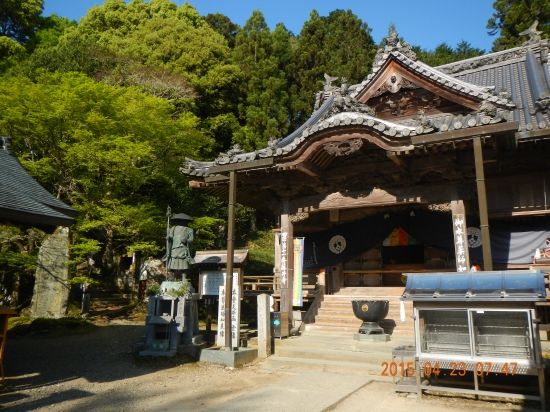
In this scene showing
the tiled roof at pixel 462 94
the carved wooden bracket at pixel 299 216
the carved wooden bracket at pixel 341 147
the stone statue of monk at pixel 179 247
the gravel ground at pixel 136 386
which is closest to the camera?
the gravel ground at pixel 136 386

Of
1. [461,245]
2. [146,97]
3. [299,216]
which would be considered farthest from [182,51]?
[461,245]

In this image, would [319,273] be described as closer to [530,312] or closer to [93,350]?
[93,350]

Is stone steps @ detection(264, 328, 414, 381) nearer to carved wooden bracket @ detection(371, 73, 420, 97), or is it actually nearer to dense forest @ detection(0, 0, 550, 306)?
carved wooden bracket @ detection(371, 73, 420, 97)

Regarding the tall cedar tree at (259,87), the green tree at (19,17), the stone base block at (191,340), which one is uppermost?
the green tree at (19,17)

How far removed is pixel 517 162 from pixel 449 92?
105 inches

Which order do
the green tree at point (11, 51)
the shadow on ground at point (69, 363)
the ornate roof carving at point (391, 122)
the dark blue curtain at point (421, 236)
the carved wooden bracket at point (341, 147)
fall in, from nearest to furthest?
1. the shadow on ground at point (69, 363)
2. the ornate roof carving at point (391, 122)
3. the carved wooden bracket at point (341, 147)
4. the dark blue curtain at point (421, 236)
5. the green tree at point (11, 51)

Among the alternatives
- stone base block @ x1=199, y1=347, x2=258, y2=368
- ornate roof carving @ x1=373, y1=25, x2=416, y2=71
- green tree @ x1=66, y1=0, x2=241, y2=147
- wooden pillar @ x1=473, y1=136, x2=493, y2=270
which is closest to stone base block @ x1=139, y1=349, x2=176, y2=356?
stone base block @ x1=199, y1=347, x2=258, y2=368

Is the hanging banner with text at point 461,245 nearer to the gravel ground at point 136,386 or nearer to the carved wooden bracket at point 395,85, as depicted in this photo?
the gravel ground at point 136,386

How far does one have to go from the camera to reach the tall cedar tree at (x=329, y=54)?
29062 mm

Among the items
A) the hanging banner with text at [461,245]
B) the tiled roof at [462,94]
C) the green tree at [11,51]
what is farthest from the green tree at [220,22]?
the hanging banner with text at [461,245]

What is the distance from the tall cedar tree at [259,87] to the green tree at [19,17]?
15395 mm

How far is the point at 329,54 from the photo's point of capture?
30359mm

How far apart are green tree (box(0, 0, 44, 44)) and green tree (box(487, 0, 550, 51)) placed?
33.8 m
